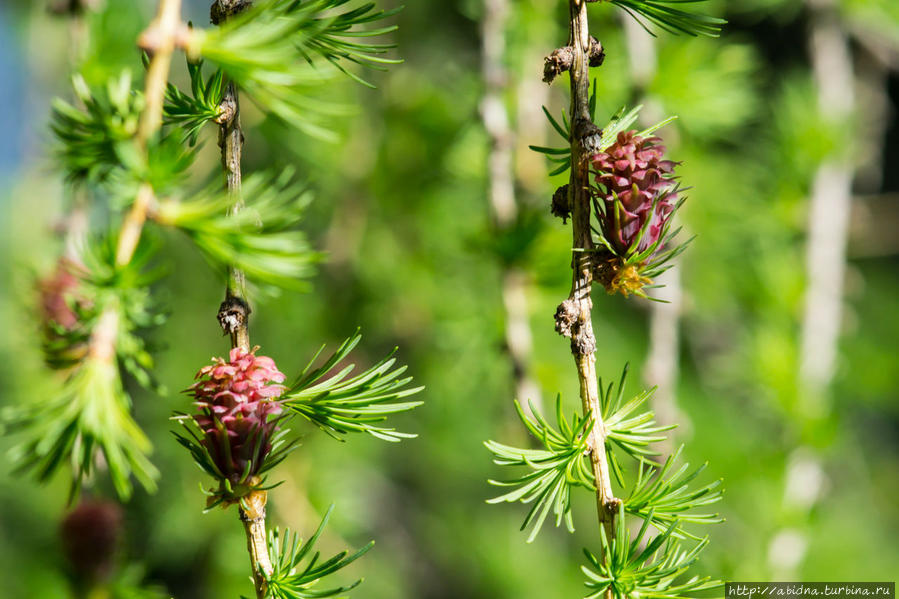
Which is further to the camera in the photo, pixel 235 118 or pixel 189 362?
pixel 189 362

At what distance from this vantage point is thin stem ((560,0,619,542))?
0.35m

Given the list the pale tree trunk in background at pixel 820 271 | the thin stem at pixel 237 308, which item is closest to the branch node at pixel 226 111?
the thin stem at pixel 237 308

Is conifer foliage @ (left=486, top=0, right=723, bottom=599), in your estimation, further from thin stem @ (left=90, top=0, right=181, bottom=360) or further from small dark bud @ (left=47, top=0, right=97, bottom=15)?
small dark bud @ (left=47, top=0, right=97, bottom=15)

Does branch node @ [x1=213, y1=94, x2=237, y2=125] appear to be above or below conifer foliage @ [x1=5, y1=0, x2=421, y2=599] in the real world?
above

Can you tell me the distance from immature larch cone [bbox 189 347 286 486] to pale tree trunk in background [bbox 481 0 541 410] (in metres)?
0.30

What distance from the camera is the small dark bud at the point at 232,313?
35cm

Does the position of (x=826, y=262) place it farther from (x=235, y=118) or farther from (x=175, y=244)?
(x=175, y=244)

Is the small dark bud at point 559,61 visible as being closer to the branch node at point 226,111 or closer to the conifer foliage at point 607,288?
the conifer foliage at point 607,288

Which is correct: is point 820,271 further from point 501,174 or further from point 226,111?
point 226,111

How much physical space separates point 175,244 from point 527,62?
0.69m

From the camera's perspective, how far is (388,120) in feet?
3.58

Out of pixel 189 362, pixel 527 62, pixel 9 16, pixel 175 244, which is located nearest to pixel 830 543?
pixel 527 62

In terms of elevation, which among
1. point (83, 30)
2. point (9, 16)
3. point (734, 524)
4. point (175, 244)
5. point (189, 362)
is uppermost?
point (9, 16)

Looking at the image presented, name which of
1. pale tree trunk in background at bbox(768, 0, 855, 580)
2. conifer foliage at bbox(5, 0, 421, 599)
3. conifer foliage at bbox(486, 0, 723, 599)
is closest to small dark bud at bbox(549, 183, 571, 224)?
conifer foliage at bbox(486, 0, 723, 599)
